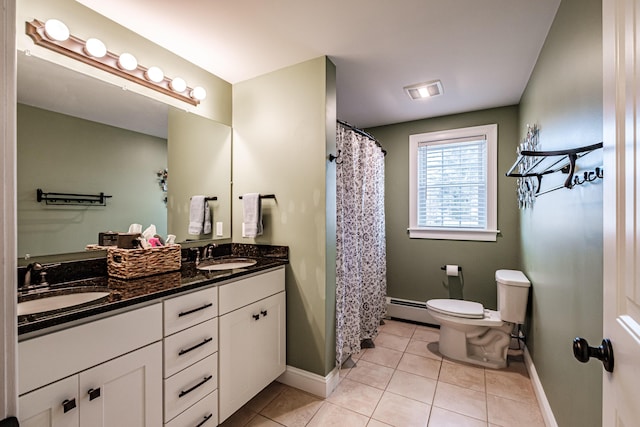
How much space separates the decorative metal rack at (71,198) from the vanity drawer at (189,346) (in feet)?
2.92

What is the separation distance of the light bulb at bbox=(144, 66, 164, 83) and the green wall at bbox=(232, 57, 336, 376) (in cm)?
66

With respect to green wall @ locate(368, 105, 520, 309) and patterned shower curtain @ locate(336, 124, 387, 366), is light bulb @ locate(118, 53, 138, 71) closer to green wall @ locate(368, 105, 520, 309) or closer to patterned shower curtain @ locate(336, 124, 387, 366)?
patterned shower curtain @ locate(336, 124, 387, 366)

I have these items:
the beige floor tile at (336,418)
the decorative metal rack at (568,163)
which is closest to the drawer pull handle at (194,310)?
the beige floor tile at (336,418)

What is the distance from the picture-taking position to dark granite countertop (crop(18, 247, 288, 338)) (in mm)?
891

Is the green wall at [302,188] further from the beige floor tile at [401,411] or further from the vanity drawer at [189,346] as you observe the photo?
the vanity drawer at [189,346]

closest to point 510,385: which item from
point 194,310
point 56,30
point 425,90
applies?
point 194,310

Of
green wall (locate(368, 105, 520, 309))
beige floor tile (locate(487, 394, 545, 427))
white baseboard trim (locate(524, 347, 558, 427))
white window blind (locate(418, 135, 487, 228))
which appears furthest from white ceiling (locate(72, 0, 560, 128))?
beige floor tile (locate(487, 394, 545, 427))


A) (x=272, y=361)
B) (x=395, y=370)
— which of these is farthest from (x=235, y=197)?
(x=395, y=370)

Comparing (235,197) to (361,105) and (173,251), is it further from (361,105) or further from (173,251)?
(361,105)

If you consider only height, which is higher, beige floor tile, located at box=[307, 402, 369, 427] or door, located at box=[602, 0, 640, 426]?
door, located at box=[602, 0, 640, 426]

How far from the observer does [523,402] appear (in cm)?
186

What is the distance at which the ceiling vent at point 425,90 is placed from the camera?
232 centimetres

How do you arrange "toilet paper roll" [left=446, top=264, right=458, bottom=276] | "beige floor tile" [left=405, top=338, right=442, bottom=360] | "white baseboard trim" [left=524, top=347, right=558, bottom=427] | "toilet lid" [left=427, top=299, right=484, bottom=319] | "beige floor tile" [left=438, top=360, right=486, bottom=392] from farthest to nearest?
"toilet paper roll" [left=446, top=264, right=458, bottom=276]
"beige floor tile" [left=405, top=338, right=442, bottom=360]
"toilet lid" [left=427, top=299, right=484, bottom=319]
"beige floor tile" [left=438, top=360, right=486, bottom=392]
"white baseboard trim" [left=524, top=347, right=558, bottom=427]

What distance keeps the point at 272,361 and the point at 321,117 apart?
1708mm
